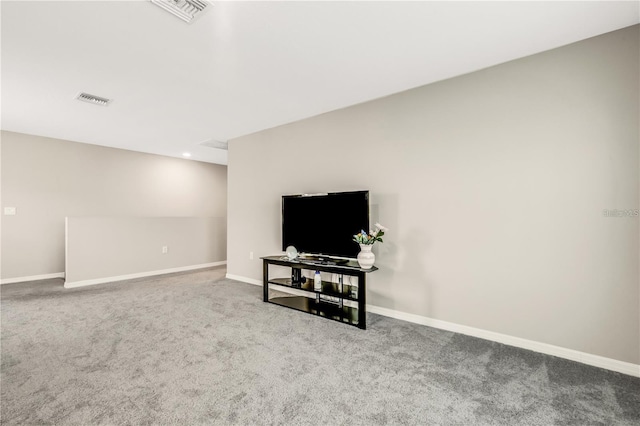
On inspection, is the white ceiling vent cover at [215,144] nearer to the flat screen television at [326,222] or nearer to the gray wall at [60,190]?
the gray wall at [60,190]

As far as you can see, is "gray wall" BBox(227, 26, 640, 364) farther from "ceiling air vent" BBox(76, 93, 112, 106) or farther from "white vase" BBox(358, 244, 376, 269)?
"ceiling air vent" BBox(76, 93, 112, 106)

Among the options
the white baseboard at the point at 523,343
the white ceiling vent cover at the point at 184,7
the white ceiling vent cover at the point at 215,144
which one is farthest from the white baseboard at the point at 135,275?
the white ceiling vent cover at the point at 184,7

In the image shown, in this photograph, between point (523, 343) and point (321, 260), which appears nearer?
point (523, 343)

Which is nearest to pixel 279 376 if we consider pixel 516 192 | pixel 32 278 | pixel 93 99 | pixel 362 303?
pixel 362 303

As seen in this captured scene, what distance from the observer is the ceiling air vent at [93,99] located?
10.8ft

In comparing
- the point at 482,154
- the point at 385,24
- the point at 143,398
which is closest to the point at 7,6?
the point at 385,24

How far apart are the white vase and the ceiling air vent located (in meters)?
3.46

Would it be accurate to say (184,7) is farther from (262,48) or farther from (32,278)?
(32,278)

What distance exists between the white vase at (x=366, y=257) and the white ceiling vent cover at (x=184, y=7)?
7.77 ft

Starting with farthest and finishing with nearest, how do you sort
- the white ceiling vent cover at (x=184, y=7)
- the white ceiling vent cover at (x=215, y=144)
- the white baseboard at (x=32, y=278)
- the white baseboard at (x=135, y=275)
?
the white ceiling vent cover at (x=215, y=144) → the white baseboard at (x=32, y=278) → the white baseboard at (x=135, y=275) → the white ceiling vent cover at (x=184, y=7)

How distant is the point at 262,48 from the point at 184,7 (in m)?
0.62

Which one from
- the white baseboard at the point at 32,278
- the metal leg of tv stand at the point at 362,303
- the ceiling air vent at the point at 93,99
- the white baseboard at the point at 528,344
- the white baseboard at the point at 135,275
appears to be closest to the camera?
the white baseboard at the point at 528,344

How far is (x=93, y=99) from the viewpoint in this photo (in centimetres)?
339

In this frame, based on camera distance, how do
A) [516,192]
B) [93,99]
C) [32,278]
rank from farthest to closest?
[32,278], [93,99], [516,192]
